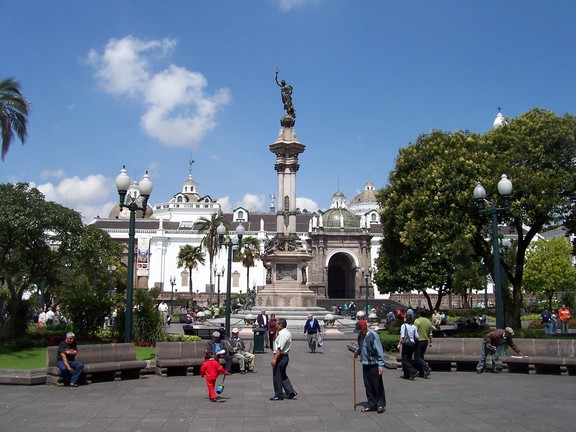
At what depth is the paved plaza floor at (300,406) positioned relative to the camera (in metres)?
8.34

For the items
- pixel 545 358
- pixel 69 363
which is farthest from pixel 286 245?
pixel 69 363

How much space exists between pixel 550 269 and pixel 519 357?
4216 centimetres

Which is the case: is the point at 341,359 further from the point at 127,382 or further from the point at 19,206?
the point at 19,206

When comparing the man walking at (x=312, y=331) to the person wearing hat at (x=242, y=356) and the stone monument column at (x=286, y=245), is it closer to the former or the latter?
the person wearing hat at (x=242, y=356)

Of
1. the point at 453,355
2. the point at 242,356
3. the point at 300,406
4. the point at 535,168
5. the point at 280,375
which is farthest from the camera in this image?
the point at 535,168

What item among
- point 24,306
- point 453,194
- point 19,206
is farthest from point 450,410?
point 24,306

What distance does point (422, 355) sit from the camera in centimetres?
1346

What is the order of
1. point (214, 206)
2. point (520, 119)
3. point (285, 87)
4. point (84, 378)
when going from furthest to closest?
point (214, 206) < point (285, 87) < point (520, 119) < point (84, 378)

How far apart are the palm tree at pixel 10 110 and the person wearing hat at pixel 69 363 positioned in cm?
1247

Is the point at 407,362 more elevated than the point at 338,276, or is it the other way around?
the point at 338,276

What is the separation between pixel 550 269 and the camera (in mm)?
51625

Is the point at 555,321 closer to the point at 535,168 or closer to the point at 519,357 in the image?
the point at 535,168

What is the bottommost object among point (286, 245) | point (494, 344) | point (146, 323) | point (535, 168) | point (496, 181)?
point (494, 344)

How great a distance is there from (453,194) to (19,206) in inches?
649
